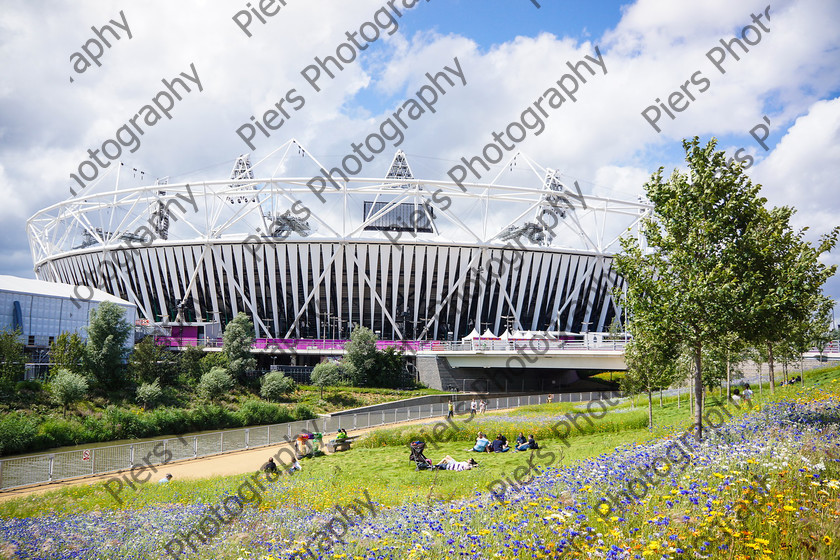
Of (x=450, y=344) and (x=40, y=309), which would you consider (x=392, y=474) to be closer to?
(x=450, y=344)

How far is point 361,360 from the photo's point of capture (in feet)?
145

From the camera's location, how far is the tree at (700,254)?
12.2 meters

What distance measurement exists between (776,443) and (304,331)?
57.6m

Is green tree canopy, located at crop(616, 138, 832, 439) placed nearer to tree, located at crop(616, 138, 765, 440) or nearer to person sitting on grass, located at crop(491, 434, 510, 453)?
tree, located at crop(616, 138, 765, 440)

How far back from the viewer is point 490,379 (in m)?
48.6

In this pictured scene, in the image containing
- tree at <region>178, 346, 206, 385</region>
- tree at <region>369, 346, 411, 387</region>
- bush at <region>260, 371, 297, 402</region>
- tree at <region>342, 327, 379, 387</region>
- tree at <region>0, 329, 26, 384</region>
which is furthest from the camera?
tree at <region>369, 346, 411, 387</region>

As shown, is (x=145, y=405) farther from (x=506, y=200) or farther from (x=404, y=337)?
(x=506, y=200)

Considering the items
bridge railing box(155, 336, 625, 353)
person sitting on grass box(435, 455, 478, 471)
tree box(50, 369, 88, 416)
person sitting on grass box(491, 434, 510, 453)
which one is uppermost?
bridge railing box(155, 336, 625, 353)

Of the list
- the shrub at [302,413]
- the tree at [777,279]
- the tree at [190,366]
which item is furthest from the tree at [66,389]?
the tree at [777,279]

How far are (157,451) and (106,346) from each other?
18151 mm

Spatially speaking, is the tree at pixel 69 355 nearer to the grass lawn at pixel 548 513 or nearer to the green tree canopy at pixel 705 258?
A: the grass lawn at pixel 548 513

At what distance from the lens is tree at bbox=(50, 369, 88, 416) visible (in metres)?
29.3

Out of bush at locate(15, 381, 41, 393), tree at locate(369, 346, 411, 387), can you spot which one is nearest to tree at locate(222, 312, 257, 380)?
tree at locate(369, 346, 411, 387)

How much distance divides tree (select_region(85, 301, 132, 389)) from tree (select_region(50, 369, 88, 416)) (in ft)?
16.2
